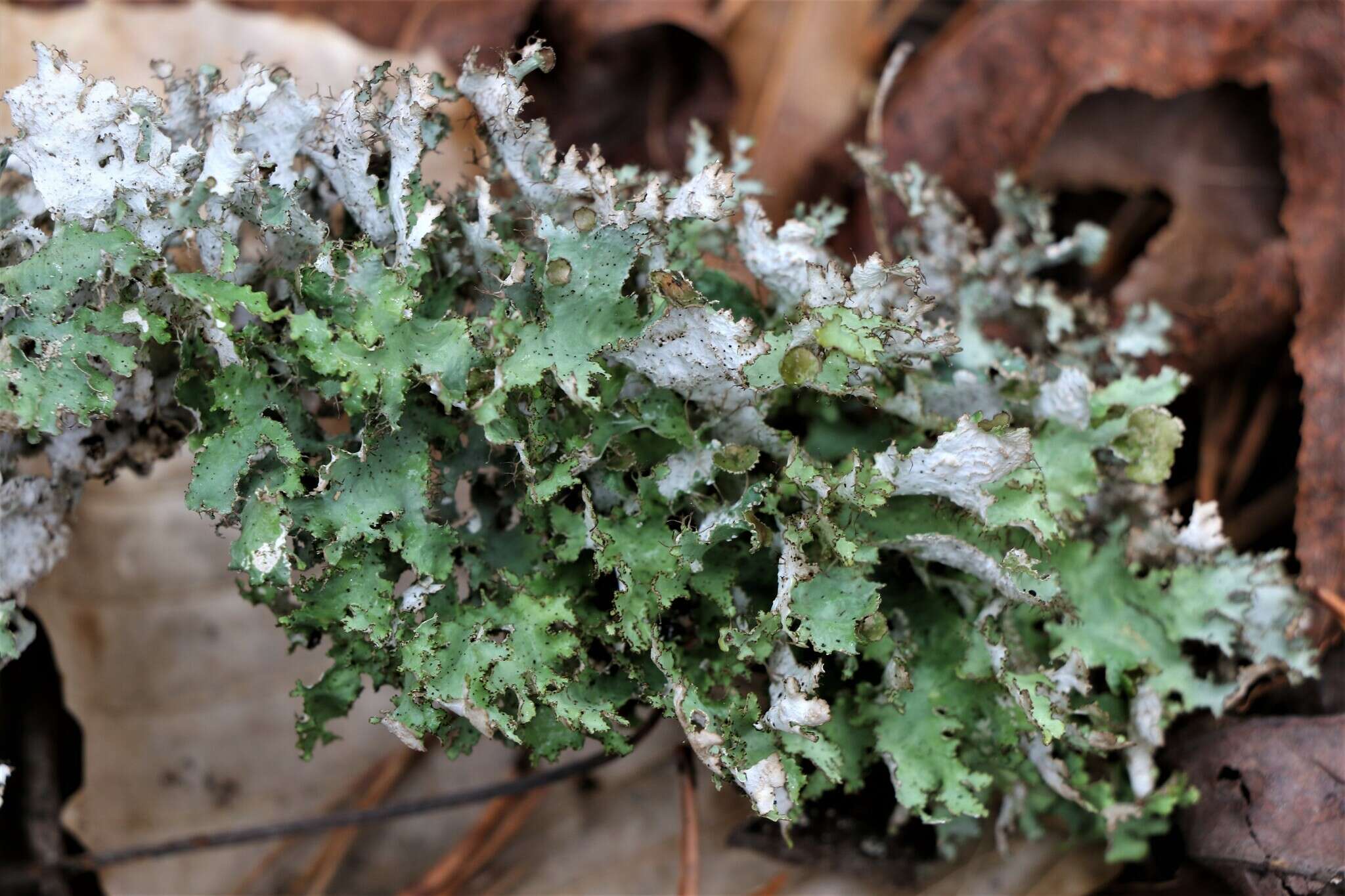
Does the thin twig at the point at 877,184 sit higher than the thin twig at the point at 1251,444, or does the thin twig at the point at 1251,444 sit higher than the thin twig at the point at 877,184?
the thin twig at the point at 877,184

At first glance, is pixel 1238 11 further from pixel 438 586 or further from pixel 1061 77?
pixel 438 586

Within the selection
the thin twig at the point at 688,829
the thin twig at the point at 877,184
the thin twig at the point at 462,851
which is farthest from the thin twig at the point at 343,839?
the thin twig at the point at 877,184

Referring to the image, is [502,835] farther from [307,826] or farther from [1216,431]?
[1216,431]

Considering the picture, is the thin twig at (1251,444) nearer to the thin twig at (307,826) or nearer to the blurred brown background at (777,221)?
the blurred brown background at (777,221)

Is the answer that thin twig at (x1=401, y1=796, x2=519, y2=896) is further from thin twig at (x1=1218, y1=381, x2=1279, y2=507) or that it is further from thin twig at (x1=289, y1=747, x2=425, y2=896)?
thin twig at (x1=1218, y1=381, x2=1279, y2=507)

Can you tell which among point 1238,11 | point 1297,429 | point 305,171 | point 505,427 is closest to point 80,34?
point 305,171

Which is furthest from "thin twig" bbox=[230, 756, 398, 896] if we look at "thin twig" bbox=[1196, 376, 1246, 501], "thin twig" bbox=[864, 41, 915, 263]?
"thin twig" bbox=[1196, 376, 1246, 501]

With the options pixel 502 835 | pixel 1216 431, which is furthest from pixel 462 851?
pixel 1216 431
